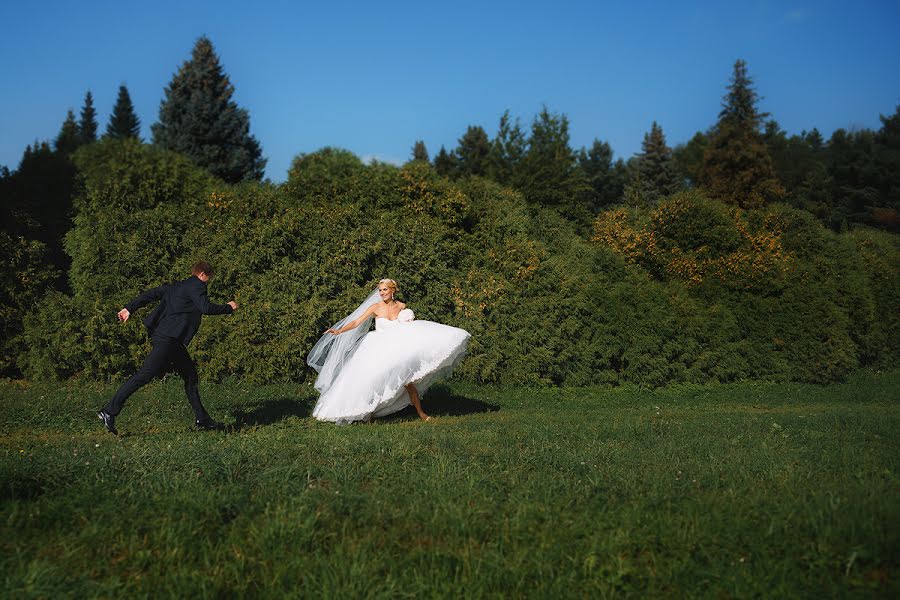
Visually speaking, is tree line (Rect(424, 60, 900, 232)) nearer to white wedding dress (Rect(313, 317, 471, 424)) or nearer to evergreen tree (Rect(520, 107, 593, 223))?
evergreen tree (Rect(520, 107, 593, 223))

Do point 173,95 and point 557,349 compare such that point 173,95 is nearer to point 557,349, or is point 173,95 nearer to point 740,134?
point 557,349

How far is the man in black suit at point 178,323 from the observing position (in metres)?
8.78

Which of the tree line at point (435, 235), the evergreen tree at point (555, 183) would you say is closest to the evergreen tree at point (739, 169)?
the evergreen tree at point (555, 183)

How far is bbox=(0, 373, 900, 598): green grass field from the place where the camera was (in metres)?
4.17

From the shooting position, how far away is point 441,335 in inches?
397

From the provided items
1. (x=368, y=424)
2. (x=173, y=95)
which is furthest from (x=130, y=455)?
(x=173, y=95)

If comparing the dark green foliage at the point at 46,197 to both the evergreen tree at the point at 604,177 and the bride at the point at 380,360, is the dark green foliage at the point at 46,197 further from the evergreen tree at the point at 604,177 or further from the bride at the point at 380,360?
the evergreen tree at the point at 604,177

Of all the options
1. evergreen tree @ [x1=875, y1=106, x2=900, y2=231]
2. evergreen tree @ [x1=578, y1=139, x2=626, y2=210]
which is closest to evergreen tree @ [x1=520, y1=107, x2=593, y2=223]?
evergreen tree @ [x1=875, y1=106, x2=900, y2=231]

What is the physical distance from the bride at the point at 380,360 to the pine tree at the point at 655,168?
49.5 meters

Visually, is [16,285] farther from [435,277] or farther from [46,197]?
[435,277]

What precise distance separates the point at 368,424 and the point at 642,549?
5.74m

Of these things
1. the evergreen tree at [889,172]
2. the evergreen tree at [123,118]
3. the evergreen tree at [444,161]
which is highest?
the evergreen tree at [123,118]

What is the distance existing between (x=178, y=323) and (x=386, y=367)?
8.85 ft

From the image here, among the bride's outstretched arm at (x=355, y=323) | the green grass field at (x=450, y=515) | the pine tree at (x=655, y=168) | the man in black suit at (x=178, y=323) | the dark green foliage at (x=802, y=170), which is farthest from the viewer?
the pine tree at (x=655, y=168)
